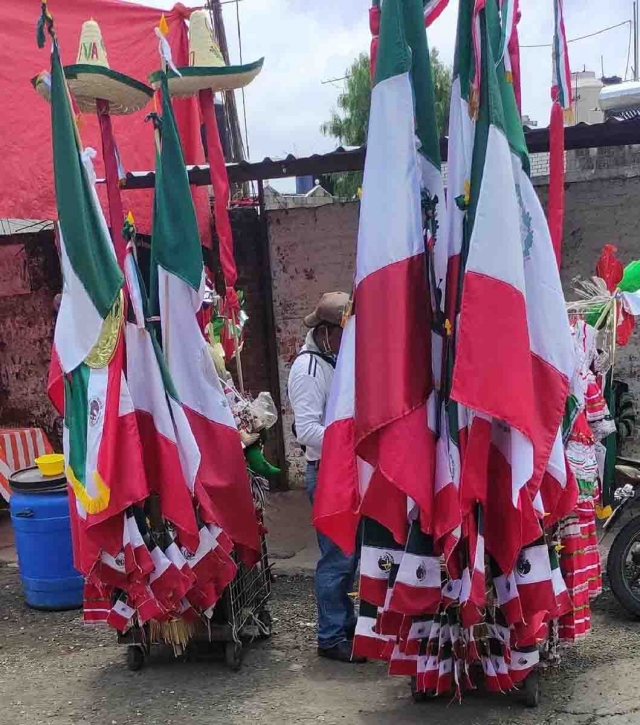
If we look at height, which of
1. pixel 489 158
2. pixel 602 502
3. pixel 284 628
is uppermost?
pixel 489 158

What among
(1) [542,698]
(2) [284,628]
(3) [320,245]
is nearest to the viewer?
(1) [542,698]

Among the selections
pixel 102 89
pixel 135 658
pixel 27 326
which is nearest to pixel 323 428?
pixel 135 658

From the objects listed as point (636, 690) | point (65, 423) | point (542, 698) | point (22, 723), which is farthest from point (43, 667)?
point (636, 690)

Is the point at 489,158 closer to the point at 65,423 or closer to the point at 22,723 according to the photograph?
the point at 65,423

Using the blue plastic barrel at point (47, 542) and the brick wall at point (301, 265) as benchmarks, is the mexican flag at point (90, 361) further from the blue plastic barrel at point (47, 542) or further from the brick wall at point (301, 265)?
the brick wall at point (301, 265)

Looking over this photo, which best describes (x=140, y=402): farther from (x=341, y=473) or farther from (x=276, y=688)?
(x=276, y=688)

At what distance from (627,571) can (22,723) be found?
3086 millimetres

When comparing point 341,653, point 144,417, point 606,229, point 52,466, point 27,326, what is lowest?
point 341,653

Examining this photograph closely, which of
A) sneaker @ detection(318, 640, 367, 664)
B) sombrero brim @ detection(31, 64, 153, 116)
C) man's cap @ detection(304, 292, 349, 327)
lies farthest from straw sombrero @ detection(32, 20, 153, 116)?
sneaker @ detection(318, 640, 367, 664)

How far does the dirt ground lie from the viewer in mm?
3311

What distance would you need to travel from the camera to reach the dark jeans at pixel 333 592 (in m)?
3.88

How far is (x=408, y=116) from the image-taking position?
2.85 m

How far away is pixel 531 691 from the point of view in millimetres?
3271

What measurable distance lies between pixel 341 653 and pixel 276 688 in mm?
398
